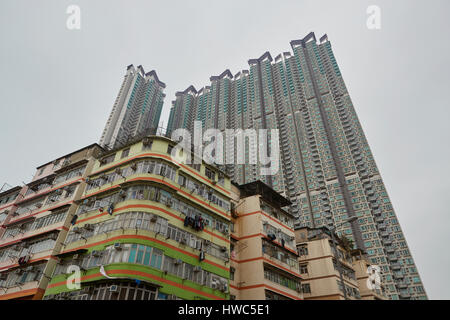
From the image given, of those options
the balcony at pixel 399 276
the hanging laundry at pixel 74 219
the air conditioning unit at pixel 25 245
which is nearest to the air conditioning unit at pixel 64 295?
the hanging laundry at pixel 74 219

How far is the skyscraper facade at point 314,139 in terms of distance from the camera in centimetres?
8219

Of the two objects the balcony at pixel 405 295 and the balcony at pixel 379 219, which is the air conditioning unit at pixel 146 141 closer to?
the balcony at pixel 405 295

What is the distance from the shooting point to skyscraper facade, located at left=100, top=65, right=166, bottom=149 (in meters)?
102

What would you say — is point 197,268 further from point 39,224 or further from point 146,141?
point 39,224

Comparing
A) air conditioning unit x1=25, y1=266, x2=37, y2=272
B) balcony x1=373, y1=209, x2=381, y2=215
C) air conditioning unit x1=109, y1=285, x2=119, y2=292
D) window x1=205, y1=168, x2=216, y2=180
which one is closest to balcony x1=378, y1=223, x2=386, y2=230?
balcony x1=373, y1=209, x2=381, y2=215

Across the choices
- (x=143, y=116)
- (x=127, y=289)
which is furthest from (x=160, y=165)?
(x=143, y=116)

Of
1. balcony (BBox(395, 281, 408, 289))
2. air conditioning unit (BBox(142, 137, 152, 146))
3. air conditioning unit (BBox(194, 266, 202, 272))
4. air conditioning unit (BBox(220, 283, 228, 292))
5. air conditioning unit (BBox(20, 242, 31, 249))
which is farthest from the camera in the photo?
balcony (BBox(395, 281, 408, 289))

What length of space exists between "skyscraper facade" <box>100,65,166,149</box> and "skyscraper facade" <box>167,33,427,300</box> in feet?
39.9

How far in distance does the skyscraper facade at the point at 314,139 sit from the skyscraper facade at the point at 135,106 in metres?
12.2

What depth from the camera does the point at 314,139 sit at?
10431cm

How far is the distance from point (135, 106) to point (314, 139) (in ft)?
220

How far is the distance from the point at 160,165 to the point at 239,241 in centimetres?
1229

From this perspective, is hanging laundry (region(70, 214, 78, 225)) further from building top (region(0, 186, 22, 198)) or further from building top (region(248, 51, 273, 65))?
building top (region(248, 51, 273, 65))

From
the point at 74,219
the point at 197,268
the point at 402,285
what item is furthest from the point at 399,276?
the point at 74,219
